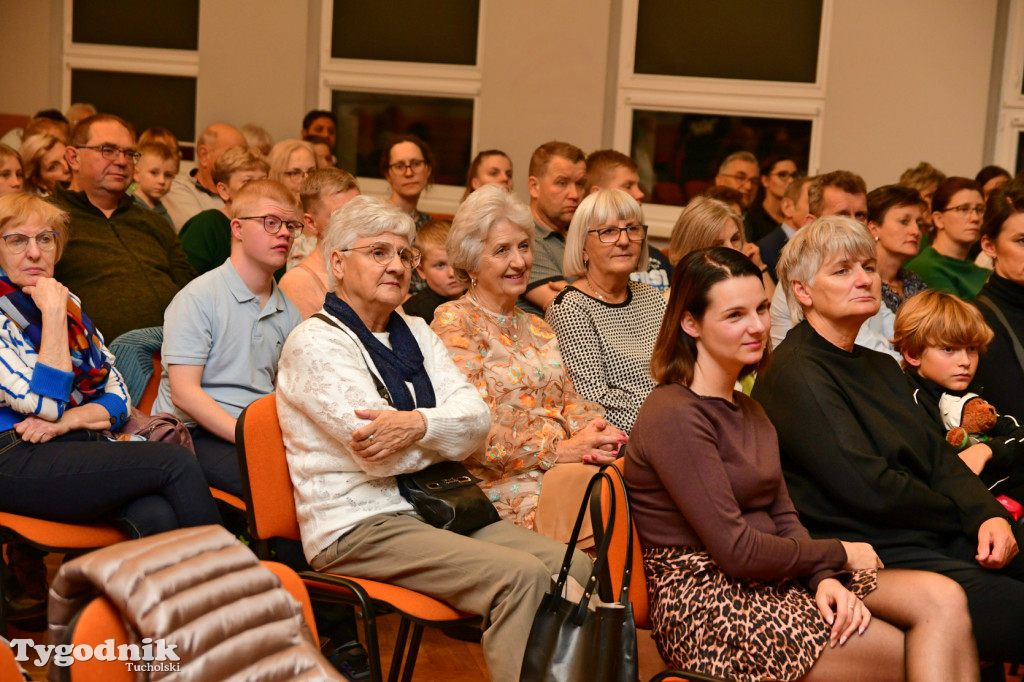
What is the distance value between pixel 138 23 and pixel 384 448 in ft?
21.7

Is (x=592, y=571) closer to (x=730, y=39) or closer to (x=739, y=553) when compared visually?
(x=739, y=553)

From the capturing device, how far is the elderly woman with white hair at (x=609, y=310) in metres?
3.06

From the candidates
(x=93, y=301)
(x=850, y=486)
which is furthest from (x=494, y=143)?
Answer: (x=850, y=486)

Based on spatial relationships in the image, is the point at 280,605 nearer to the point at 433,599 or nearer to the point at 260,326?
the point at 433,599

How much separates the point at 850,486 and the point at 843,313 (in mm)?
468

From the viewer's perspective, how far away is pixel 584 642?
190 centimetres

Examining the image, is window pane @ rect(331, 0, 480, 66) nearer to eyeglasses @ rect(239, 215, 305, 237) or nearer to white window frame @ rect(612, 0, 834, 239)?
white window frame @ rect(612, 0, 834, 239)

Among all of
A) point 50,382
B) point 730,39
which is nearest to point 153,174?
point 50,382

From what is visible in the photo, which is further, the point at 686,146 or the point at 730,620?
the point at 686,146

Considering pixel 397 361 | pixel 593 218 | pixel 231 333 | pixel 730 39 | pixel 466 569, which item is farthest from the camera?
pixel 730 39

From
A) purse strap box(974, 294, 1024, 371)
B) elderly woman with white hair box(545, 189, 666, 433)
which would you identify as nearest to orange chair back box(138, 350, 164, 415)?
elderly woman with white hair box(545, 189, 666, 433)

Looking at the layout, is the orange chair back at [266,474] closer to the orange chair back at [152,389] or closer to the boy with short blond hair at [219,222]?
the orange chair back at [152,389]

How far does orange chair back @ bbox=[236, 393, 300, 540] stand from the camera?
229 centimetres

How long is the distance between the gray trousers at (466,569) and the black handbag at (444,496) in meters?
0.04
